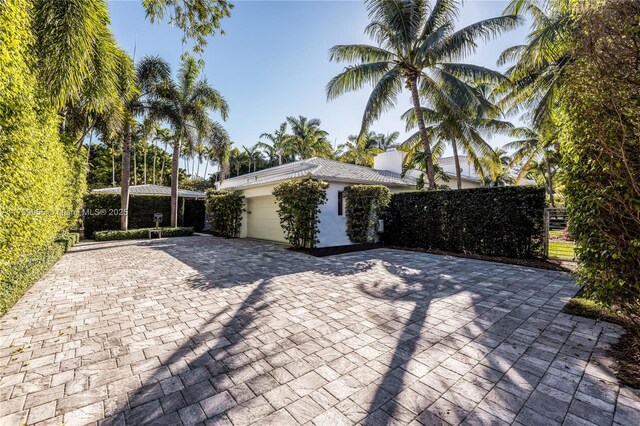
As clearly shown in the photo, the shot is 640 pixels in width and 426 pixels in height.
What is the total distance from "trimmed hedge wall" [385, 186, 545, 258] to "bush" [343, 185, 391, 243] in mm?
876

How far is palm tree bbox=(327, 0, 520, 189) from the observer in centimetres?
1070

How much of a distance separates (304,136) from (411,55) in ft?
61.2

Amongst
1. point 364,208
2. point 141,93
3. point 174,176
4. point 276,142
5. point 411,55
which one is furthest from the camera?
point 276,142

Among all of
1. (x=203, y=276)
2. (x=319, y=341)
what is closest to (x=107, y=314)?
(x=203, y=276)

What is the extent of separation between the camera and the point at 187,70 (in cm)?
1586

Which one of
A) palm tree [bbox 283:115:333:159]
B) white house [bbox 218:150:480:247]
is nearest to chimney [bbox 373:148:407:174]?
white house [bbox 218:150:480:247]

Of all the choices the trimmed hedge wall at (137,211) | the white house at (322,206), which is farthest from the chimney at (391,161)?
the trimmed hedge wall at (137,211)

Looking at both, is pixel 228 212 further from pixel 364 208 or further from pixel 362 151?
pixel 362 151

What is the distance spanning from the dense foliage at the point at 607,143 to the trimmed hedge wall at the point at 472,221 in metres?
5.91

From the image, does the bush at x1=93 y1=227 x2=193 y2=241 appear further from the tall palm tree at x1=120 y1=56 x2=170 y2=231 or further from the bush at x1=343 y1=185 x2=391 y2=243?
the bush at x1=343 y1=185 x2=391 y2=243

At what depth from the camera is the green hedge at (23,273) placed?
434cm

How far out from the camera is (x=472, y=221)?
9688 millimetres

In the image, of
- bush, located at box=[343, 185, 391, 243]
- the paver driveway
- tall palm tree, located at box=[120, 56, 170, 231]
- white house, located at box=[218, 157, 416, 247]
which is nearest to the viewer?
the paver driveway

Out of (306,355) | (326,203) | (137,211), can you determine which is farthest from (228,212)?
(306,355)
